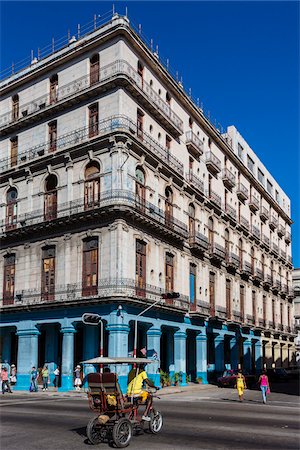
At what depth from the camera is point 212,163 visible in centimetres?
4578

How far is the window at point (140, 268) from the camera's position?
32.9 meters

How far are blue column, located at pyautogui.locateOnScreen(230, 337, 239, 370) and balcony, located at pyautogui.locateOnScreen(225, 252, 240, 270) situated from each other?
6.67 meters

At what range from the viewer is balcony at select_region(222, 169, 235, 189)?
49.5 meters

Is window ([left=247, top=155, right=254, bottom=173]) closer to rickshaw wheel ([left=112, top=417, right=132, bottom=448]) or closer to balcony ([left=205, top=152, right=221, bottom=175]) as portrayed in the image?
balcony ([left=205, top=152, right=221, bottom=175])

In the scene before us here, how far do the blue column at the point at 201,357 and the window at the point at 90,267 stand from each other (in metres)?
12.3

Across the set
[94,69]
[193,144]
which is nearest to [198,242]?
[193,144]

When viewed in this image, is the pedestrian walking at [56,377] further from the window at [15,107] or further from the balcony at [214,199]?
the balcony at [214,199]

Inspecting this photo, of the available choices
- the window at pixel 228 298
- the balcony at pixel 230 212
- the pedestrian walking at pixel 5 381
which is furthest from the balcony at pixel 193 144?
the pedestrian walking at pixel 5 381

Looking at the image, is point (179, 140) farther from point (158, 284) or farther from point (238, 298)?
point (238, 298)

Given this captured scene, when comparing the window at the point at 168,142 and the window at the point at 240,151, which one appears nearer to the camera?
the window at the point at 168,142

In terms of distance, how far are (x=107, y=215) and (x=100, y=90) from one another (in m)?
8.58

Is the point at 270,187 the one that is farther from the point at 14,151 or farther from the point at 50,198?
the point at 50,198

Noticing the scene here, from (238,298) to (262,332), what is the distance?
8.62m

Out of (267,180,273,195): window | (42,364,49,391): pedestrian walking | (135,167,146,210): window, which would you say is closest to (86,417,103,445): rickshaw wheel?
(42,364,49,391): pedestrian walking
